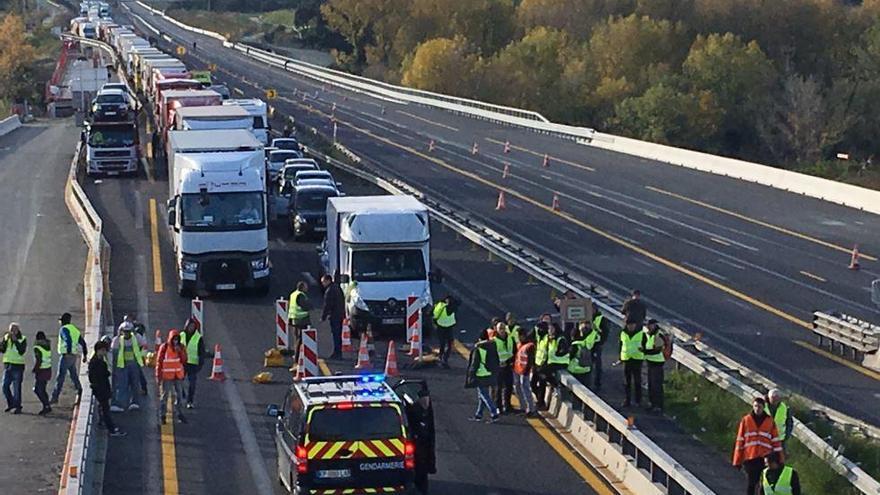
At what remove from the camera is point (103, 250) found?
38.5m

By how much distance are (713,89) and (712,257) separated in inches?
2491

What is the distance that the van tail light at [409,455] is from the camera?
16.3 metres

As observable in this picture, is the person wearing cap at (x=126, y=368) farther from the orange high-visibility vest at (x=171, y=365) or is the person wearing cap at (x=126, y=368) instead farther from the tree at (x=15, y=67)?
the tree at (x=15, y=67)

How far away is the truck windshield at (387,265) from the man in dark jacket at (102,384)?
857 cm

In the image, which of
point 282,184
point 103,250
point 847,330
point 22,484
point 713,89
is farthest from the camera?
point 713,89

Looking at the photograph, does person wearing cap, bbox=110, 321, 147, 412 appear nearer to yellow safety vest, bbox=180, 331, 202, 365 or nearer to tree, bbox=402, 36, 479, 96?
yellow safety vest, bbox=180, 331, 202, 365

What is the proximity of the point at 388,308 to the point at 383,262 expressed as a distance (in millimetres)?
1090

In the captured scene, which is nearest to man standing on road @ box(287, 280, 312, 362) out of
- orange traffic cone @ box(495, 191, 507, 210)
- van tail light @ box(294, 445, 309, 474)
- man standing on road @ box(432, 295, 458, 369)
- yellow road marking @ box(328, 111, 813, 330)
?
man standing on road @ box(432, 295, 458, 369)

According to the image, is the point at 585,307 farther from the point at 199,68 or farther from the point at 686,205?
the point at 199,68

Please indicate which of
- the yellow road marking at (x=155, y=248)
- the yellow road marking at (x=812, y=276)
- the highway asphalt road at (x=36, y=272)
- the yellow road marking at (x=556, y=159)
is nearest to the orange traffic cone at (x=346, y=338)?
the highway asphalt road at (x=36, y=272)

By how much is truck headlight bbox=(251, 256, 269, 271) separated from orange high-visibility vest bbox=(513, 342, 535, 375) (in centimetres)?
1234

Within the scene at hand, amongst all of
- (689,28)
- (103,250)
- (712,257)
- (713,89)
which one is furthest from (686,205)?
(689,28)

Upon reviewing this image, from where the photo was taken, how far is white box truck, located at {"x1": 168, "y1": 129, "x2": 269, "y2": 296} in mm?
33250

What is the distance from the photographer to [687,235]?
43156mm
